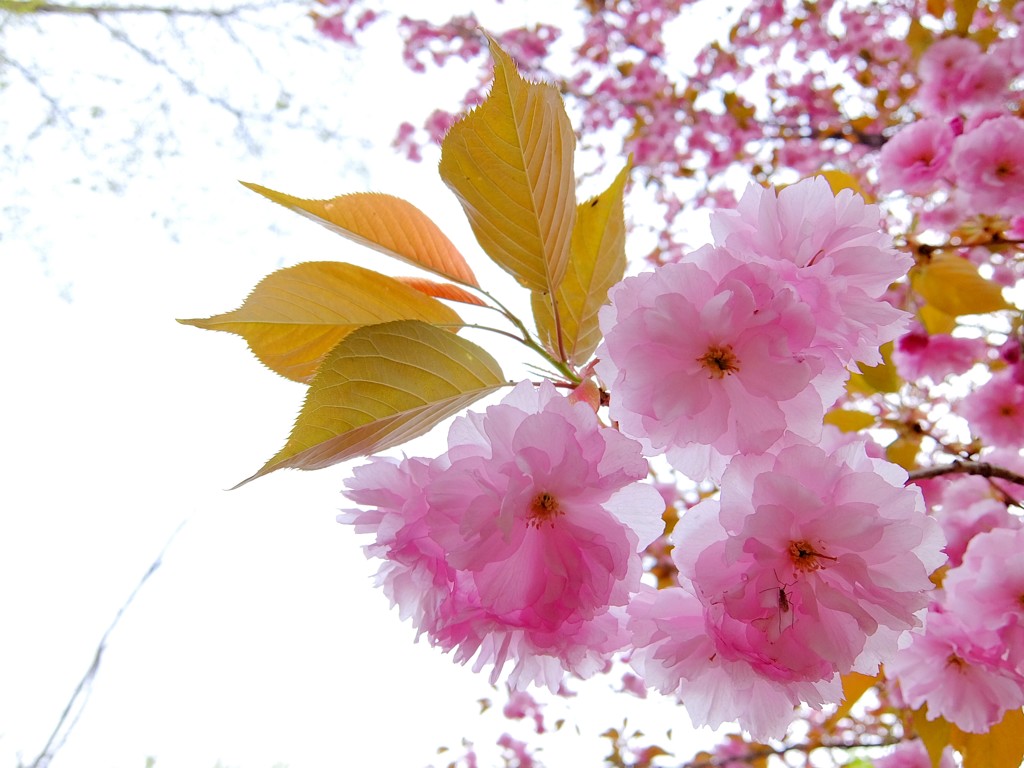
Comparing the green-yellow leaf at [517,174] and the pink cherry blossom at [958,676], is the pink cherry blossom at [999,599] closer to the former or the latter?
the pink cherry blossom at [958,676]

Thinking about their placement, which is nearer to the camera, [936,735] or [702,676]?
[702,676]

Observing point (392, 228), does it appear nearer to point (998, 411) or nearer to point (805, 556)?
point (805, 556)

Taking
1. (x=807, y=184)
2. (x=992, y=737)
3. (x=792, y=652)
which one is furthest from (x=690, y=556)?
(x=992, y=737)

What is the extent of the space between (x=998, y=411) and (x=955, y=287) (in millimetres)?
589

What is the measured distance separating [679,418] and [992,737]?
758mm

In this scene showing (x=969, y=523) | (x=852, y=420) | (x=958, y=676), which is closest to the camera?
(x=958, y=676)

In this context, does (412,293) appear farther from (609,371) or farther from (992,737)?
(992,737)

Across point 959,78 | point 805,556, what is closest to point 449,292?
point 805,556

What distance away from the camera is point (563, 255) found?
62 cm

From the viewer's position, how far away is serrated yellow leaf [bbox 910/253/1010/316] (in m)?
1.17

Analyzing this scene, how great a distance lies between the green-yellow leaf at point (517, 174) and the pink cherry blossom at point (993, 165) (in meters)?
1.11

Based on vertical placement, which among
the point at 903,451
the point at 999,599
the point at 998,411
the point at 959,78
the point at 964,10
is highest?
the point at 964,10

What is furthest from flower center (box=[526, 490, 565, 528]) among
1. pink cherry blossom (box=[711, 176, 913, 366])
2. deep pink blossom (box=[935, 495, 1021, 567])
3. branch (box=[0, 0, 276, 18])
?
branch (box=[0, 0, 276, 18])

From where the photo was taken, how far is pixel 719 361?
452 millimetres
